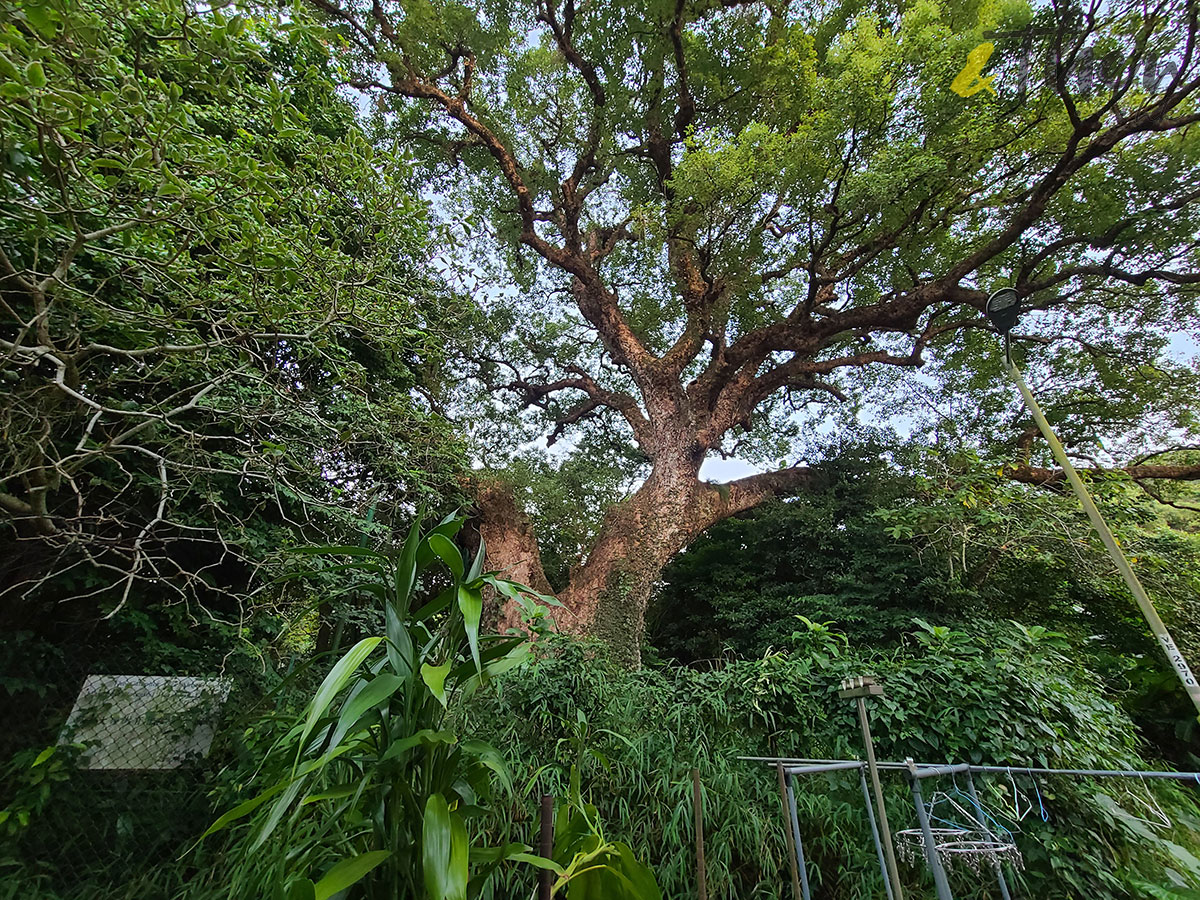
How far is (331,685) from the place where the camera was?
674mm

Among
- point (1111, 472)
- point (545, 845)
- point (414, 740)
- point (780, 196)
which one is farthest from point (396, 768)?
point (1111, 472)

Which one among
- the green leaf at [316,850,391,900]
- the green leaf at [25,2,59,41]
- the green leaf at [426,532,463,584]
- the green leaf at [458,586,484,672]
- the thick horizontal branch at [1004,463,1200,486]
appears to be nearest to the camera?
the green leaf at [316,850,391,900]

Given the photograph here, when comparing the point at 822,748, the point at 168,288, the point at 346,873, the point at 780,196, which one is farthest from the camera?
the point at 780,196

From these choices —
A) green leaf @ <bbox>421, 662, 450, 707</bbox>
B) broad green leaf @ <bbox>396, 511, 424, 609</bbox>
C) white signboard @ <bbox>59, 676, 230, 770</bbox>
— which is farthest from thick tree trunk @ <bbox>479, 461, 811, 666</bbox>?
green leaf @ <bbox>421, 662, 450, 707</bbox>

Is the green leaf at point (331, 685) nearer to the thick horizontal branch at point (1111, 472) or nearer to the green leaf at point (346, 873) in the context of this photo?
the green leaf at point (346, 873)

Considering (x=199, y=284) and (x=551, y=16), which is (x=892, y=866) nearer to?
(x=199, y=284)

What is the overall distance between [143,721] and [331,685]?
257cm

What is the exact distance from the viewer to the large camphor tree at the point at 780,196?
366cm

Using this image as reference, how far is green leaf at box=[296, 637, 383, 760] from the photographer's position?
2.11ft

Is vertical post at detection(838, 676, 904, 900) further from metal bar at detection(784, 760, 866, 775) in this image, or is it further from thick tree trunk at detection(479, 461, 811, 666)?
thick tree trunk at detection(479, 461, 811, 666)

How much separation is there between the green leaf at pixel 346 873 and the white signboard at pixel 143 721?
2.45 meters

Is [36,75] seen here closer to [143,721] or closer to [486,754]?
[486,754]

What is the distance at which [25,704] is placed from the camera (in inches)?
91.5

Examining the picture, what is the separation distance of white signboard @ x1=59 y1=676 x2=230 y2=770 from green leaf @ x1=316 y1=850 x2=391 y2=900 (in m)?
2.45
